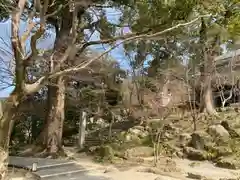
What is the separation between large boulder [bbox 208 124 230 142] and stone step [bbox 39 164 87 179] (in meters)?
5.48

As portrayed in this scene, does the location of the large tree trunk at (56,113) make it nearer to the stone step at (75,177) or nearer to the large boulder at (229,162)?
the stone step at (75,177)

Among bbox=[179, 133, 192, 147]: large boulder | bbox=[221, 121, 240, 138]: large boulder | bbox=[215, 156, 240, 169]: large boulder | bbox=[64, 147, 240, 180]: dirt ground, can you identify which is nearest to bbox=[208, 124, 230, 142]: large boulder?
bbox=[221, 121, 240, 138]: large boulder

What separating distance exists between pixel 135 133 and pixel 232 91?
596 cm

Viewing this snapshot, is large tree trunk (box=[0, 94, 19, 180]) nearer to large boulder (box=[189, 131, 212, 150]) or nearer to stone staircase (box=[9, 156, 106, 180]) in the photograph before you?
stone staircase (box=[9, 156, 106, 180])

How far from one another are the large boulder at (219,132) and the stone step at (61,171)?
5483 millimetres

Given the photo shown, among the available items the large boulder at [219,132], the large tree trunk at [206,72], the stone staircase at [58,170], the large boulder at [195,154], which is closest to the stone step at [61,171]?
the stone staircase at [58,170]

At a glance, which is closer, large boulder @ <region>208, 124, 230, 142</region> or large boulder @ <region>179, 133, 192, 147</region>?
large boulder @ <region>208, 124, 230, 142</region>

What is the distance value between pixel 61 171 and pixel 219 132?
6.40 meters

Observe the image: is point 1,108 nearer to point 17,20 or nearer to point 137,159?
point 17,20

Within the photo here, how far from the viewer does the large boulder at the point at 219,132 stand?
40.6 feet

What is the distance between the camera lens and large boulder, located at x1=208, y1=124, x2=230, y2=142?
1236 centimetres

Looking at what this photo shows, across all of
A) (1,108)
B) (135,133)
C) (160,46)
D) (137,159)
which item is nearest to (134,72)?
(160,46)

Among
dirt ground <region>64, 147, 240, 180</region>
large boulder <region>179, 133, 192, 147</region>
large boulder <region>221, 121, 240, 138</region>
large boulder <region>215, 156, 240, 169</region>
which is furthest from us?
large boulder <region>221, 121, 240, 138</region>

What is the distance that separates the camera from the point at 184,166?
34.8 ft
